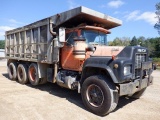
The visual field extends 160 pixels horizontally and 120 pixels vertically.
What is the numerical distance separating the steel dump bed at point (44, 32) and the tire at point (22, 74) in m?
0.45

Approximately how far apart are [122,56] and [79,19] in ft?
7.80

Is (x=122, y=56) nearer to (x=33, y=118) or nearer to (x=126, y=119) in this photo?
(x=126, y=119)

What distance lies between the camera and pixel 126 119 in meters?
4.77

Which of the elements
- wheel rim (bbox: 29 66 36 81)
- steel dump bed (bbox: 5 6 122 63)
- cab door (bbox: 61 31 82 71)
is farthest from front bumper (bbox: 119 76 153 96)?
wheel rim (bbox: 29 66 36 81)

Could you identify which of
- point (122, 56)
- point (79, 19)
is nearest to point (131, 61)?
point (122, 56)

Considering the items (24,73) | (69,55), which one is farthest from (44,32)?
(24,73)

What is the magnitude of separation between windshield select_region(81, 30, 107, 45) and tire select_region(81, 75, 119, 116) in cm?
146

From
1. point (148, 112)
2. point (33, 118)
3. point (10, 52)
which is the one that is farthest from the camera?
point (10, 52)

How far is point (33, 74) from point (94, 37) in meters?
3.79

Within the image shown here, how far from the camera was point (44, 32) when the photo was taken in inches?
305

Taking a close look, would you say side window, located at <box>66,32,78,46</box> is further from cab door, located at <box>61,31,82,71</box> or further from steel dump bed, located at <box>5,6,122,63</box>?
steel dump bed, located at <box>5,6,122,63</box>

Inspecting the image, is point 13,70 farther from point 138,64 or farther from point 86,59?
point 138,64

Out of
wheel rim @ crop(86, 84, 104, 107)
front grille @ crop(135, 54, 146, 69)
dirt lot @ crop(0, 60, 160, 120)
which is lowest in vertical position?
dirt lot @ crop(0, 60, 160, 120)

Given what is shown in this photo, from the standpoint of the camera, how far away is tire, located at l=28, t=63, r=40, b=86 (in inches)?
321
